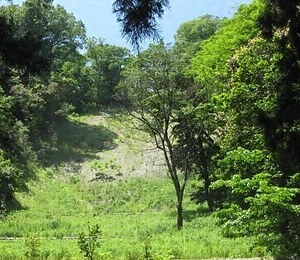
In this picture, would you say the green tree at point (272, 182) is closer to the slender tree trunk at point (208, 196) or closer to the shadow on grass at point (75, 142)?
the slender tree trunk at point (208, 196)

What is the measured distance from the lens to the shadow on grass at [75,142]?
136 ft

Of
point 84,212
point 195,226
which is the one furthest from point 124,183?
point 195,226

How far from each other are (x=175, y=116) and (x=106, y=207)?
10.5 m

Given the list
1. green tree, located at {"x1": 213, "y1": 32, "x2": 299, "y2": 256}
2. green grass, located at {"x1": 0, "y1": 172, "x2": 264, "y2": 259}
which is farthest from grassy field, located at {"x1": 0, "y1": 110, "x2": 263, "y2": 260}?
green tree, located at {"x1": 213, "y1": 32, "x2": 299, "y2": 256}

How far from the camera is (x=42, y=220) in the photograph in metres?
26.0

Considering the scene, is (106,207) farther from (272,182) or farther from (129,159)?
(272,182)

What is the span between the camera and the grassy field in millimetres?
12484

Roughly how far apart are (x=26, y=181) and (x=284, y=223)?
29.5m

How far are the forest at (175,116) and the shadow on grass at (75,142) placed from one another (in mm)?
183

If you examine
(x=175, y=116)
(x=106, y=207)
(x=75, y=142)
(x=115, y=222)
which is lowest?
(x=115, y=222)

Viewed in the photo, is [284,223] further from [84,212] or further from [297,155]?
[84,212]

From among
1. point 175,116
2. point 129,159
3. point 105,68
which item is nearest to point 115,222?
point 175,116

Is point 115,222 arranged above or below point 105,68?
below

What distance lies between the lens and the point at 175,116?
958 inches
